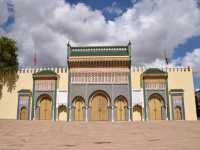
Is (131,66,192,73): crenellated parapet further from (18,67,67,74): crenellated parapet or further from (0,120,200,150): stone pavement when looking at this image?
(0,120,200,150): stone pavement

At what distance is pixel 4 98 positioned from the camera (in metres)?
28.1

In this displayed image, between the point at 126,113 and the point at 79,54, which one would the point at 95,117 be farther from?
the point at 79,54

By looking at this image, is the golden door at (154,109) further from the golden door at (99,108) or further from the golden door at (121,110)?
the golden door at (99,108)

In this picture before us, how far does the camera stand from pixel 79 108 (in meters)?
27.1

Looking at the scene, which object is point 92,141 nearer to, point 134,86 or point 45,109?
point 134,86

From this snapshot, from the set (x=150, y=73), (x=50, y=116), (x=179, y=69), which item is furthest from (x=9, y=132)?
(x=179, y=69)

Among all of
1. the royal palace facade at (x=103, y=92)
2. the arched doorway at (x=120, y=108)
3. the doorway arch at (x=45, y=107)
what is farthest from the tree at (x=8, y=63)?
the arched doorway at (x=120, y=108)

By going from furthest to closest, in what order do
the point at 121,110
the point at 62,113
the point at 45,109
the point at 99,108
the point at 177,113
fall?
the point at 62,113
the point at 45,109
the point at 99,108
the point at 121,110
the point at 177,113

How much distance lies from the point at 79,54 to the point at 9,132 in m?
14.1

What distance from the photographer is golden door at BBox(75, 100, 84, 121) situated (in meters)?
26.8

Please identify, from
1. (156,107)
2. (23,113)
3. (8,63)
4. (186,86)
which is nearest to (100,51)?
(156,107)

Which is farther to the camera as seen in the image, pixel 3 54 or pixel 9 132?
pixel 3 54

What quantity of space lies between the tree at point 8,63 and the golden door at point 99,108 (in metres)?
8.49

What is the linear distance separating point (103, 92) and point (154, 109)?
5.14 meters
